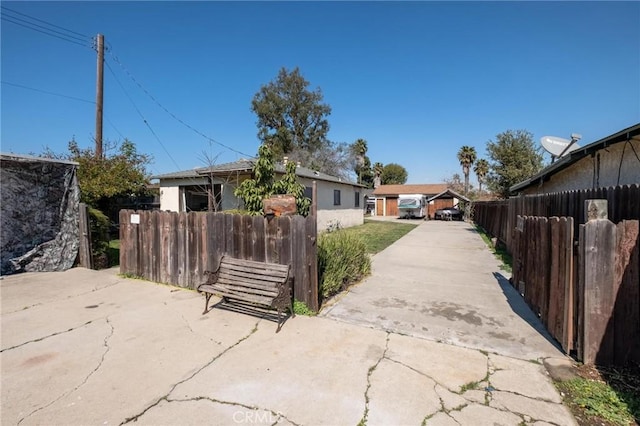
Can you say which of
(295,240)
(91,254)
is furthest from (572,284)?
(91,254)

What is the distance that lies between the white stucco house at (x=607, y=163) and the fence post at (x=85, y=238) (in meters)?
11.1

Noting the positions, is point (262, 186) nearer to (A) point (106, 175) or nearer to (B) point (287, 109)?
(A) point (106, 175)

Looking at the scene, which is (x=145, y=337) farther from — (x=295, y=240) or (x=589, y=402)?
(x=589, y=402)

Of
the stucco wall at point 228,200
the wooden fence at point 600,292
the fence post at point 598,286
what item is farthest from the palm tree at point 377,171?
the fence post at point 598,286

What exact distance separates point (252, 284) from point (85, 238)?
566 centimetres

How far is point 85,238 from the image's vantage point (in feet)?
23.9

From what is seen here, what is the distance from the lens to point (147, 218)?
6199mm

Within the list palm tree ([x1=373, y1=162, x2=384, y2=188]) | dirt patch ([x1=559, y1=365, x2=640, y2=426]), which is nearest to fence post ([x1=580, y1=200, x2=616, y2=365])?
dirt patch ([x1=559, y1=365, x2=640, y2=426])

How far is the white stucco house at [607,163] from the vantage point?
5.28 m

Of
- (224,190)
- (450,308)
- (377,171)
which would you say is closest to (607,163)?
(450,308)

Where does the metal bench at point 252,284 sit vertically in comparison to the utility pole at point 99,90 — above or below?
below

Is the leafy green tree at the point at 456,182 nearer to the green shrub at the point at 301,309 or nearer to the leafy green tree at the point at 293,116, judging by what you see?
the leafy green tree at the point at 293,116

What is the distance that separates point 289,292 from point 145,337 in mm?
1903

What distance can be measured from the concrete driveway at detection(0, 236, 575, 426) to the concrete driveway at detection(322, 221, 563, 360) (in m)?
0.29
